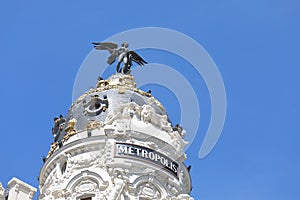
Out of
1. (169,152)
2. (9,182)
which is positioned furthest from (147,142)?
(9,182)

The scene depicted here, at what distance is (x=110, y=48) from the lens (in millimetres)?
56094

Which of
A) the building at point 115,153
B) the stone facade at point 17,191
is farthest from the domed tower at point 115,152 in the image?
the stone facade at point 17,191

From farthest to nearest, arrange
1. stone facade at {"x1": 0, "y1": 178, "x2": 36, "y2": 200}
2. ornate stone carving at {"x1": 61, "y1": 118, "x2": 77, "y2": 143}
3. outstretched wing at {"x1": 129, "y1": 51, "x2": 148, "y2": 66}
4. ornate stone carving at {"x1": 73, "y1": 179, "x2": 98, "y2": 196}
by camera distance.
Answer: outstretched wing at {"x1": 129, "y1": 51, "x2": 148, "y2": 66}
ornate stone carving at {"x1": 61, "y1": 118, "x2": 77, "y2": 143}
ornate stone carving at {"x1": 73, "y1": 179, "x2": 98, "y2": 196}
stone facade at {"x1": 0, "y1": 178, "x2": 36, "y2": 200}

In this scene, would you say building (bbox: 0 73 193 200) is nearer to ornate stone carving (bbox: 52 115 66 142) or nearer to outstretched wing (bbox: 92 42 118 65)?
ornate stone carving (bbox: 52 115 66 142)

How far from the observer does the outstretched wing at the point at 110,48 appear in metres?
55.5

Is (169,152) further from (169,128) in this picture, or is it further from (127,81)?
(127,81)

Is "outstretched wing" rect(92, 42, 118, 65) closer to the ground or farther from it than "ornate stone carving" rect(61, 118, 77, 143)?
farther from it

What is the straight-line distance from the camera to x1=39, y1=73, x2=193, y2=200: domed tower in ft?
146

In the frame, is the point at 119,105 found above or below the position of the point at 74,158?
above

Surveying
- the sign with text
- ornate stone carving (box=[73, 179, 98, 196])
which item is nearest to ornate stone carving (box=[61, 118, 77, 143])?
the sign with text

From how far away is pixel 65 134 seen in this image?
48.8m

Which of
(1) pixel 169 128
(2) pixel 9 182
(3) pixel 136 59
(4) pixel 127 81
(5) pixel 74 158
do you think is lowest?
(2) pixel 9 182

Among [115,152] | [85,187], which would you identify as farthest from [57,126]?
[85,187]

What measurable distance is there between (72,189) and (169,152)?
653 centimetres
